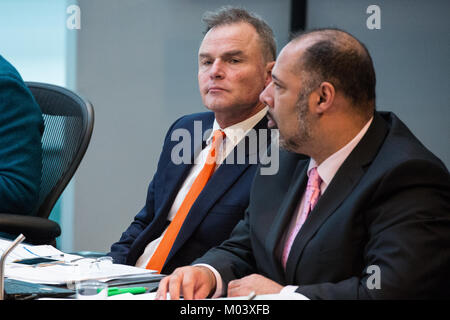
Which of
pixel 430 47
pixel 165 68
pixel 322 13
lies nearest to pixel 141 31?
pixel 165 68

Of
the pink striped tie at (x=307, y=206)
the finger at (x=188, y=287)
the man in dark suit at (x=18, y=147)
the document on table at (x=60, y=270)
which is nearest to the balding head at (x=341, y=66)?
the pink striped tie at (x=307, y=206)

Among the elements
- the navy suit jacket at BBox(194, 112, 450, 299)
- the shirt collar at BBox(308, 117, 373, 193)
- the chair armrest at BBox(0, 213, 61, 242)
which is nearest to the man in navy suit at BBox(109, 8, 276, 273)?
the chair armrest at BBox(0, 213, 61, 242)

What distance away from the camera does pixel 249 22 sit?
2125 mm

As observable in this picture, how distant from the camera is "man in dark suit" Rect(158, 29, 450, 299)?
1205 millimetres

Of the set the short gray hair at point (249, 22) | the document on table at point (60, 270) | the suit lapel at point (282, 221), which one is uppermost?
the short gray hair at point (249, 22)

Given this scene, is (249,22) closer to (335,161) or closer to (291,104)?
(291,104)

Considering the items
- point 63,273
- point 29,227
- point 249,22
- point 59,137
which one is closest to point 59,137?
point 59,137

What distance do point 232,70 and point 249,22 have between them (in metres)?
0.20

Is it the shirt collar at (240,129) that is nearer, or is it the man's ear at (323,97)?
the man's ear at (323,97)

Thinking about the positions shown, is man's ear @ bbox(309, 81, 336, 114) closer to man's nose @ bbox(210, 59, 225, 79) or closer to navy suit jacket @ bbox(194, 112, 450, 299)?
navy suit jacket @ bbox(194, 112, 450, 299)

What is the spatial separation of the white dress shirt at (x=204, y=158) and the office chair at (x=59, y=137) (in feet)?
1.16

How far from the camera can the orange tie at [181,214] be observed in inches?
75.2

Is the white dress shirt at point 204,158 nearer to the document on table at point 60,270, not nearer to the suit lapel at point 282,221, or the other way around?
the document on table at point 60,270

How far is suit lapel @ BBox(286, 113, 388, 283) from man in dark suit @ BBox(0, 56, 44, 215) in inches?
43.9
